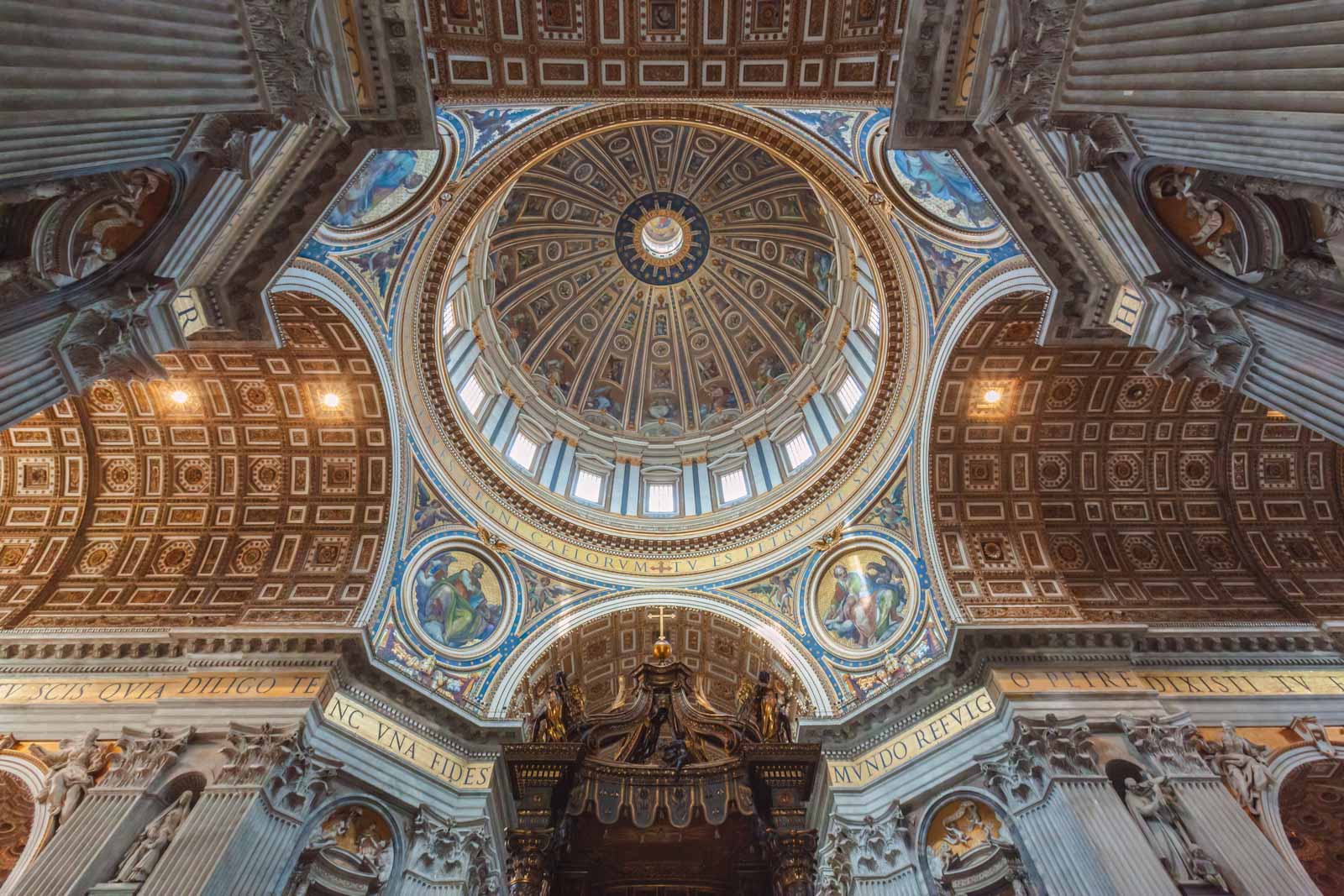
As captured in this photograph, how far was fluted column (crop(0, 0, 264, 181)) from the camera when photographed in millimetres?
4680

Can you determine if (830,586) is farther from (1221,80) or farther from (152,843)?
(152,843)

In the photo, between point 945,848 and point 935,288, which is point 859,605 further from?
point 935,288

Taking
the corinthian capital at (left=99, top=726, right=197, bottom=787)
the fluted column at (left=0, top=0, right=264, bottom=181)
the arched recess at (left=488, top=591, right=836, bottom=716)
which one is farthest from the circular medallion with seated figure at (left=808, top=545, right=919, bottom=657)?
the fluted column at (left=0, top=0, right=264, bottom=181)

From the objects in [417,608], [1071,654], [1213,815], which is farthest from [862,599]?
[417,608]

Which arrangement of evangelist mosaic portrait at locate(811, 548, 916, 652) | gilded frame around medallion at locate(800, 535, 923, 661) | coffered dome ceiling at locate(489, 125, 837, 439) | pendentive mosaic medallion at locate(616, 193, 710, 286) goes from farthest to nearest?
pendentive mosaic medallion at locate(616, 193, 710, 286)
coffered dome ceiling at locate(489, 125, 837, 439)
evangelist mosaic portrait at locate(811, 548, 916, 652)
gilded frame around medallion at locate(800, 535, 923, 661)

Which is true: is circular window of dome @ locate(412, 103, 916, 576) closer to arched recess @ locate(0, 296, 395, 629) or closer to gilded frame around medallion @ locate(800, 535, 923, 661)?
gilded frame around medallion @ locate(800, 535, 923, 661)

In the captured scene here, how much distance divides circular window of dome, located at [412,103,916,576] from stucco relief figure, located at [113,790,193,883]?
8.82 m

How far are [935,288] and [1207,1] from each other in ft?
33.9

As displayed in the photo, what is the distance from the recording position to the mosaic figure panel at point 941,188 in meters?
13.9

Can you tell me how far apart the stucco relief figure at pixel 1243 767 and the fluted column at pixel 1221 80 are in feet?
34.3

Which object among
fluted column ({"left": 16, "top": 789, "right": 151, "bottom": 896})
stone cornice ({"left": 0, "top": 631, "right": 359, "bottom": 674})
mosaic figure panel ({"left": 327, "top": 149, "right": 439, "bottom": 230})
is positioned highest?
mosaic figure panel ({"left": 327, "top": 149, "right": 439, "bottom": 230})

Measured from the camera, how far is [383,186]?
1436 centimetres

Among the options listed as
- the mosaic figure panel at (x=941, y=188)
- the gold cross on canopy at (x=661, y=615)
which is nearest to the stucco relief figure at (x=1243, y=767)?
the mosaic figure panel at (x=941, y=188)

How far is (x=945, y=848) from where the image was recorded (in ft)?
39.9
